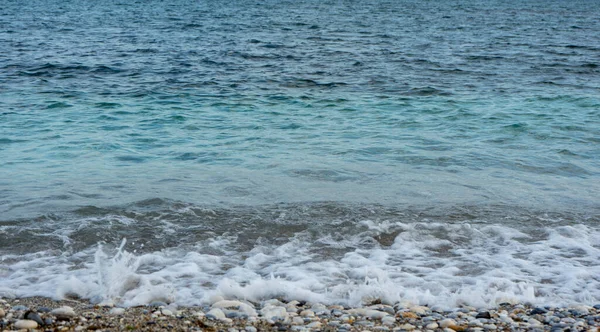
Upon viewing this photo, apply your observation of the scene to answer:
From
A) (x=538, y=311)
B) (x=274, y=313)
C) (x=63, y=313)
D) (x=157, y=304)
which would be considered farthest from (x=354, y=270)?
(x=63, y=313)

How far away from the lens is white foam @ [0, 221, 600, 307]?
5.91 m

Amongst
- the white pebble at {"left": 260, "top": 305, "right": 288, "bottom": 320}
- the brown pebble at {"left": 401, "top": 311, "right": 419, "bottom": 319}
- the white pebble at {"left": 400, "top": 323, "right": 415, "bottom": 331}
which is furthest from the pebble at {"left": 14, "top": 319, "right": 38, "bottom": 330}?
the brown pebble at {"left": 401, "top": 311, "right": 419, "bottom": 319}

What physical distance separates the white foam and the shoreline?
0.72ft

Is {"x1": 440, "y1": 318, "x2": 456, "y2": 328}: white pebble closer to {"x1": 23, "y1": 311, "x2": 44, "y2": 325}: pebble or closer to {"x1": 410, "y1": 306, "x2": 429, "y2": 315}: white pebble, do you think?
{"x1": 410, "y1": 306, "x2": 429, "y2": 315}: white pebble

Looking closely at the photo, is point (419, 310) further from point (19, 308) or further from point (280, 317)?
point (19, 308)

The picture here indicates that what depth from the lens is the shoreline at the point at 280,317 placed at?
4.93m

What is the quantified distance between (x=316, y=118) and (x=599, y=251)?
812 cm

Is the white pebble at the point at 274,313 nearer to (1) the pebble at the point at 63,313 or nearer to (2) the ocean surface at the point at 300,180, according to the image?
(2) the ocean surface at the point at 300,180

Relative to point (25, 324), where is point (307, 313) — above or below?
below

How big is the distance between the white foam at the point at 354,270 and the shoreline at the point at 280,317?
219mm

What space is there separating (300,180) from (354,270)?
335 centimetres

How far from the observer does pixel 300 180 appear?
980cm

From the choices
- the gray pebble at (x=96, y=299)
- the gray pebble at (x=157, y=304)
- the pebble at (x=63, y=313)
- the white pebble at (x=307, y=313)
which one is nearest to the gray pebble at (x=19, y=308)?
the pebble at (x=63, y=313)

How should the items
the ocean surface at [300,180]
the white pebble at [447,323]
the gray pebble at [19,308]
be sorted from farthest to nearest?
the ocean surface at [300,180], the gray pebble at [19,308], the white pebble at [447,323]
